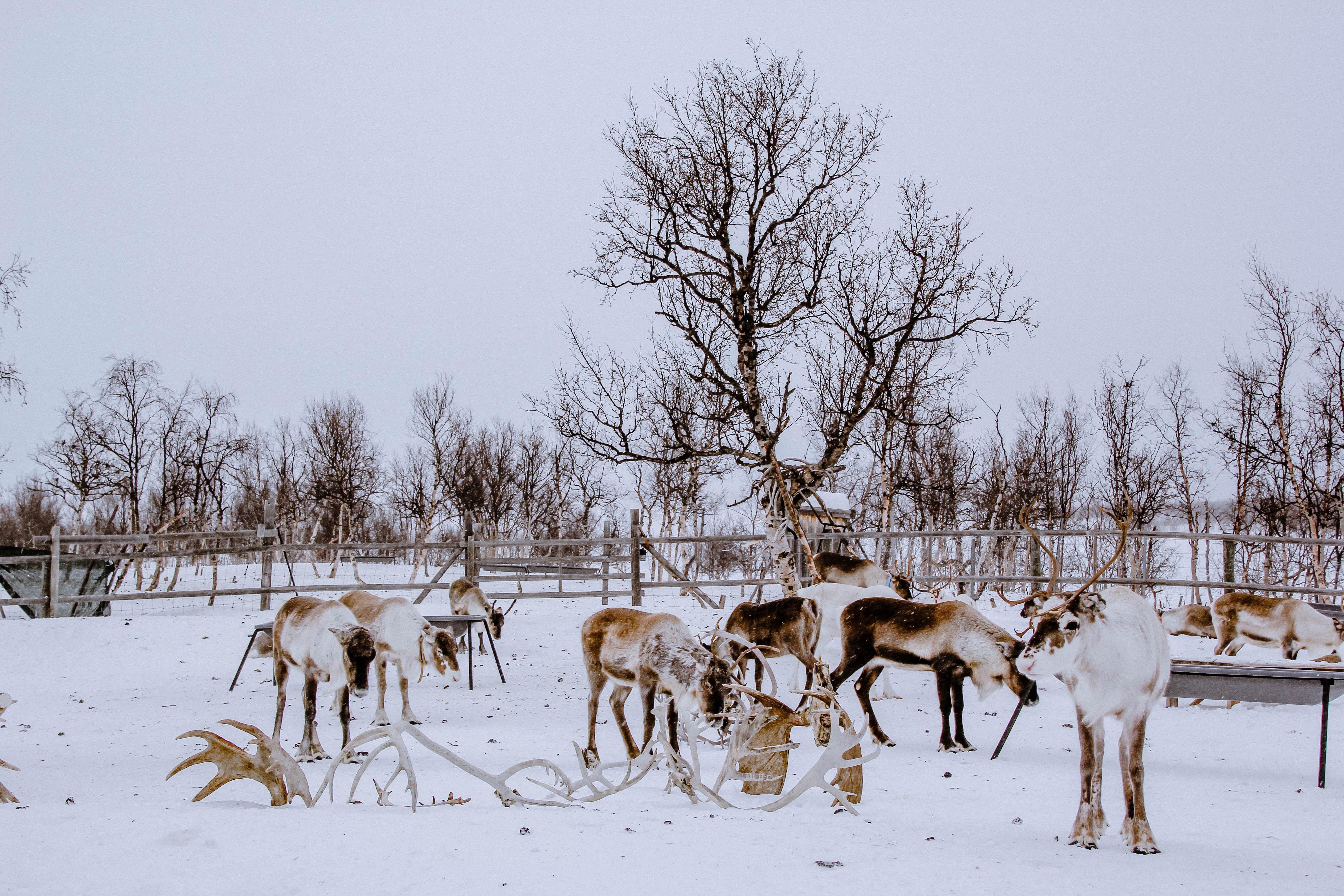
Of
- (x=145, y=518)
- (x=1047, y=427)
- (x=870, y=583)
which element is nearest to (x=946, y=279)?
(x=870, y=583)

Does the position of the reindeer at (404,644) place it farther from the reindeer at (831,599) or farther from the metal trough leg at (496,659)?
the reindeer at (831,599)

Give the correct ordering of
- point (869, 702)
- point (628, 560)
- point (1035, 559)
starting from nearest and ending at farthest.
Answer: point (869, 702)
point (628, 560)
point (1035, 559)

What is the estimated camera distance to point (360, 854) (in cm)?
274

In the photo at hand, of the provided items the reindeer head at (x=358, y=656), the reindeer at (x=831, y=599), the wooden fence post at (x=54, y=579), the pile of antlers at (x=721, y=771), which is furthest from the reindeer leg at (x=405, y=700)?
the wooden fence post at (x=54, y=579)

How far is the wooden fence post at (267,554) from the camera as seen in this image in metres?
14.5

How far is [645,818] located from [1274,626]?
347 inches

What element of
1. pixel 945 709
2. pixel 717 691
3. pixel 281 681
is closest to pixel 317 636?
pixel 281 681

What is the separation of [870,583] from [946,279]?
4.56 metres

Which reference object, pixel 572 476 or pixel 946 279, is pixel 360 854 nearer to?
pixel 946 279

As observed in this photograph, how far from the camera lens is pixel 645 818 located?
3.41 m

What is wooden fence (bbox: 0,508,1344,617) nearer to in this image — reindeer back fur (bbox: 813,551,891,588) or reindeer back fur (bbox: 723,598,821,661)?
reindeer back fur (bbox: 813,551,891,588)

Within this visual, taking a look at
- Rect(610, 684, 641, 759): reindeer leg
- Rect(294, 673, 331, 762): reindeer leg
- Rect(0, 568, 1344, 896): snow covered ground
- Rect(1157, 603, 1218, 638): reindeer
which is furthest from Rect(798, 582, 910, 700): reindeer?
Rect(1157, 603, 1218, 638): reindeer

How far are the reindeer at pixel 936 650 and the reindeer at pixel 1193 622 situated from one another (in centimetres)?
558

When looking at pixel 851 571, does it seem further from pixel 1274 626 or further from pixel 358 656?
pixel 358 656
